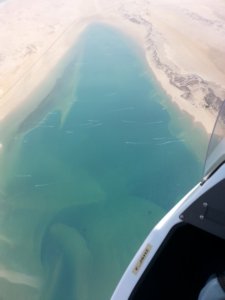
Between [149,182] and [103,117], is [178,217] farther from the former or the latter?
[103,117]

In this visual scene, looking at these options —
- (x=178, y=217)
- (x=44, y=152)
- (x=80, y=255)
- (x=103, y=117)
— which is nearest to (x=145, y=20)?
(x=103, y=117)

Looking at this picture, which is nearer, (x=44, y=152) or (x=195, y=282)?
(x=195, y=282)

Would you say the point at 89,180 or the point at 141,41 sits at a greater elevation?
the point at 141,41

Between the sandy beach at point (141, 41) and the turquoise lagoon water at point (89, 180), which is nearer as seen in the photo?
the turquoise lagoon water at point (89, 180)

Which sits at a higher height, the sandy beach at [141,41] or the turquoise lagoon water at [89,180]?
the sandy beach at [141,41]

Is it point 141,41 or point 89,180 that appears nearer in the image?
point 89,180
